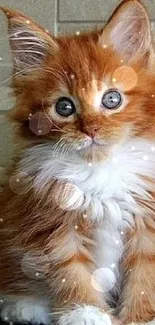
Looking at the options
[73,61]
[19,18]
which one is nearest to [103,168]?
[73,61]

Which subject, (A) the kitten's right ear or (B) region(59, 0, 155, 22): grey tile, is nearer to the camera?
(A) the kitten's right ear

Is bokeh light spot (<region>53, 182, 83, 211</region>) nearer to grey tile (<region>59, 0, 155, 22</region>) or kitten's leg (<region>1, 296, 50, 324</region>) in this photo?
kitten's leg (<region>1, 296, 50, 324</region>)

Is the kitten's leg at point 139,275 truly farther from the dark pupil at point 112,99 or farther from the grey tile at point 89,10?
the grey tile at point 89,10

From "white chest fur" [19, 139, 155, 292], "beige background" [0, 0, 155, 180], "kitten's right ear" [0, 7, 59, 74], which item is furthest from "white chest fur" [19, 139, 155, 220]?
"beige background" [0, 0, 155, 180]

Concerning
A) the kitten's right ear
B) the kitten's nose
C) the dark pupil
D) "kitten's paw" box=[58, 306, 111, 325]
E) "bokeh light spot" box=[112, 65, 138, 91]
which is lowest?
"kitten's paw" box=[58, 306, 111, 325]

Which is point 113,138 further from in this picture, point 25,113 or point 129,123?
point 25,113

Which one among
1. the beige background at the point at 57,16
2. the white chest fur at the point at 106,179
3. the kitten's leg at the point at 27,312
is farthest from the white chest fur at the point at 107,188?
the beige background at the point at 57,16

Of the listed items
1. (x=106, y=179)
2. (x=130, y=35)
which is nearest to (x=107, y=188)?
(x=106, y=179)
